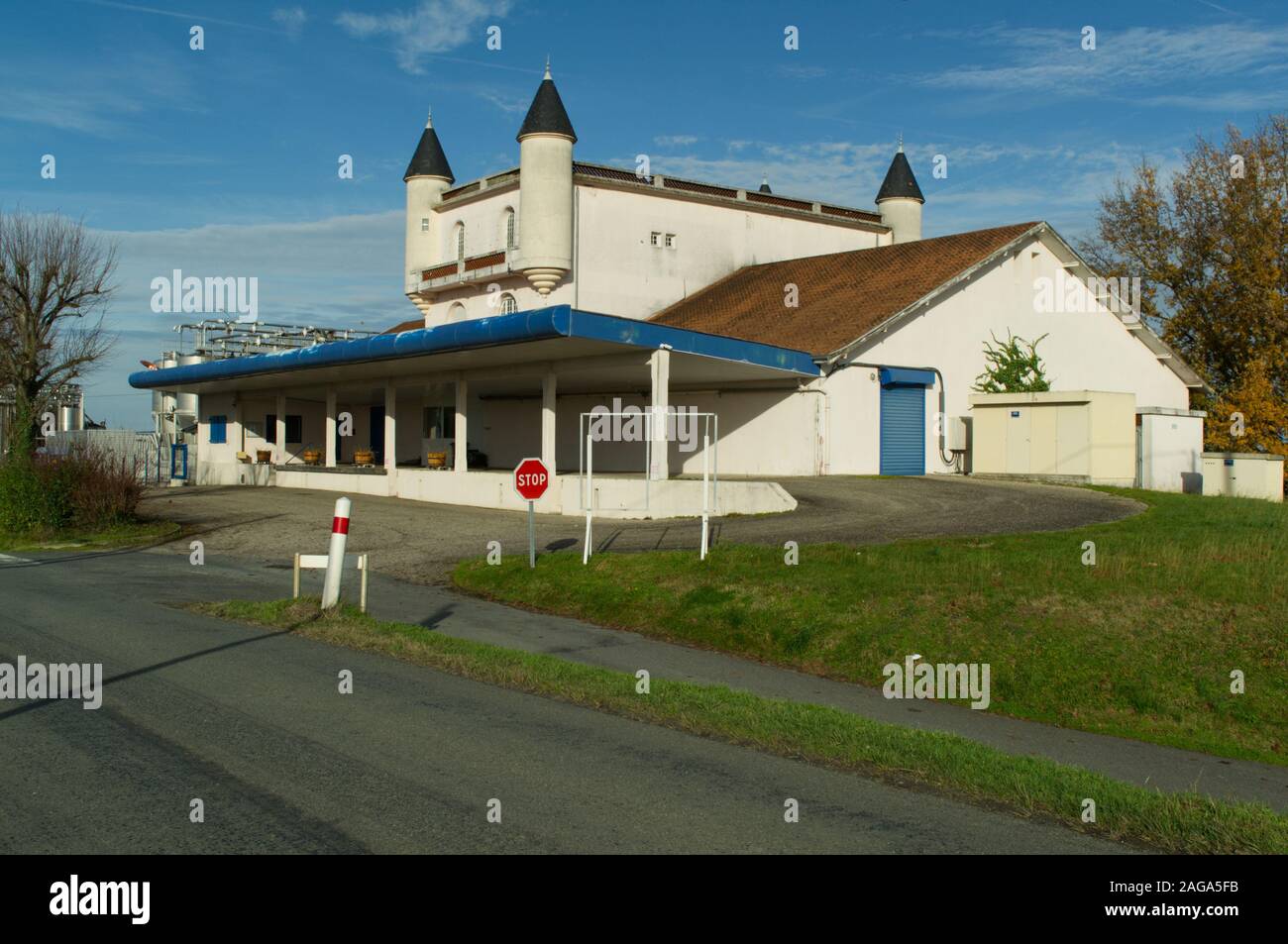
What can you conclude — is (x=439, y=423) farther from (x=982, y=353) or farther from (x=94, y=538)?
(x=982, y=353)

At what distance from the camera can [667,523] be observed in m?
22.7

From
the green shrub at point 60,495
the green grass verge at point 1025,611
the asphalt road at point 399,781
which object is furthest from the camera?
the green shrub at point 60,495

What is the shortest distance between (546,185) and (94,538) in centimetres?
2003

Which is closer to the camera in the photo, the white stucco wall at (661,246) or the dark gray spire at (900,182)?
the white stucco wall at (661,246)

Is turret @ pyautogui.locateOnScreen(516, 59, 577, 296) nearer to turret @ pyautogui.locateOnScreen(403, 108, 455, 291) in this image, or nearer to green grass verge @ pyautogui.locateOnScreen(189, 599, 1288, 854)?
turret @ pyautogui.locateOnScreen(403, 108, 455, 291)

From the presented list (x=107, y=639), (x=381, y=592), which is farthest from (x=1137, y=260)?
(x=107, y=639)

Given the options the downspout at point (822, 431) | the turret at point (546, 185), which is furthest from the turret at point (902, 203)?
the downspout at point (822, 431)

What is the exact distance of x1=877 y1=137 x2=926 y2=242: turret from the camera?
48.1 m

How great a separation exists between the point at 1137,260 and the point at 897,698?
40372 millimetres

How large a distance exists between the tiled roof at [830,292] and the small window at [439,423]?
345 inches

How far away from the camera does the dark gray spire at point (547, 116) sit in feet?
125

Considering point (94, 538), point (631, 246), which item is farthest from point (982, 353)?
point (94, 538)

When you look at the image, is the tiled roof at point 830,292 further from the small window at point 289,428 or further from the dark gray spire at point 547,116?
the small window at point 289,428
